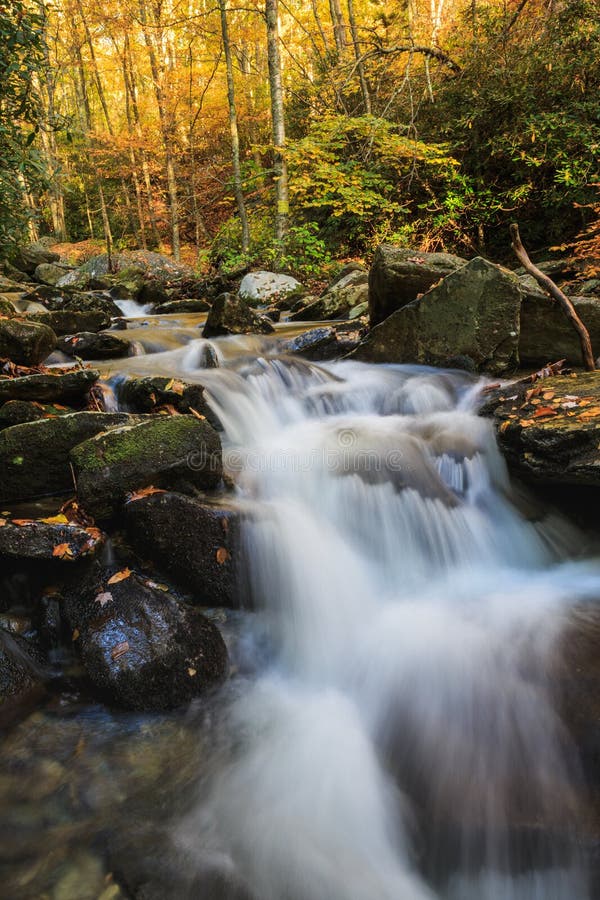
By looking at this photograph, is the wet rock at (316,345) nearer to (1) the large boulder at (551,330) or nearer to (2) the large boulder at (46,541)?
(1) the large boulder at (551,330)

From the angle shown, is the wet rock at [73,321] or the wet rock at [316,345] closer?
the wet rock at [316,345]

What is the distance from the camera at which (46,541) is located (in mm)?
2959

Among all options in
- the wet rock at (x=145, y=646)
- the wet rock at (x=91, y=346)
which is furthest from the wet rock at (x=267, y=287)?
the wet rock at (x=145, y=646)

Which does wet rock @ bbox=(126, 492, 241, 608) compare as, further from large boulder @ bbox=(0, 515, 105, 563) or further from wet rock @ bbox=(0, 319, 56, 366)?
wet rock @ bbox=(0, 319, 56, 366)

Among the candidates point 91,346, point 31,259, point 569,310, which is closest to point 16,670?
point 91,346

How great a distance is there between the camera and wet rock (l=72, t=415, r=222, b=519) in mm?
3363

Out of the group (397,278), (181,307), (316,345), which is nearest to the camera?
(397,278)

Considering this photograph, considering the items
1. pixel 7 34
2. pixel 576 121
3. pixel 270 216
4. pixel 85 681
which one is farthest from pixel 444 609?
pixel 270 216

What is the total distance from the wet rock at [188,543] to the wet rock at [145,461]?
0.24 m

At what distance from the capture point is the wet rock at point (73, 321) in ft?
26.0

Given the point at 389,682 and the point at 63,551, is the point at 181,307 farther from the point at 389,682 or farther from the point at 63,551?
the point at 389,682

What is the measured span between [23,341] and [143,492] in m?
2.65

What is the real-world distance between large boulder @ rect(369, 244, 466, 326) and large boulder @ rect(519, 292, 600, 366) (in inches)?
43.0

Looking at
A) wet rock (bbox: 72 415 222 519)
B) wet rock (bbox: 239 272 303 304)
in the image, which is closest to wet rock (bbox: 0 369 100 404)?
wet rock (bbox: 72 415 222 519)
